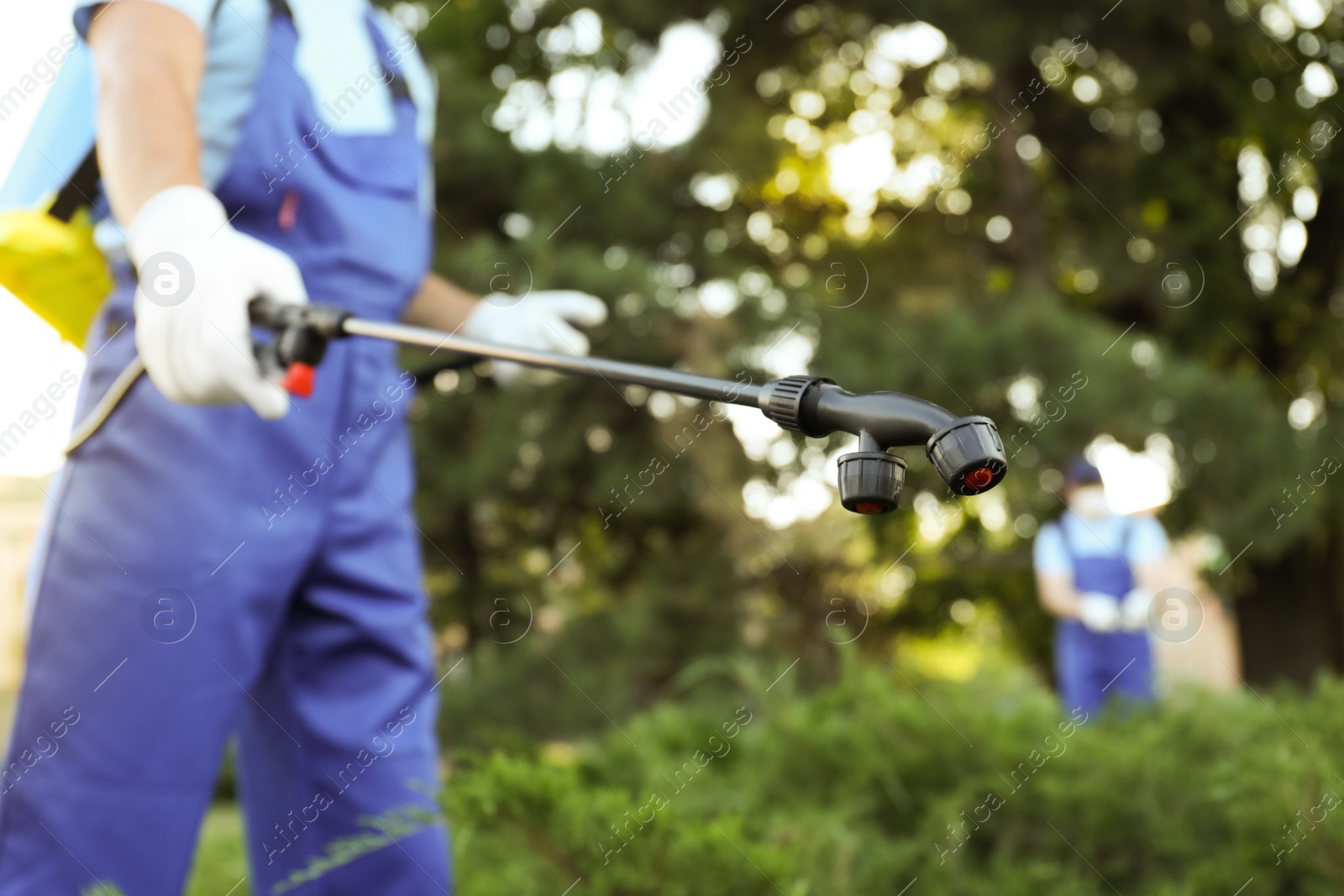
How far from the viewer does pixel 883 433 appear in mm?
800

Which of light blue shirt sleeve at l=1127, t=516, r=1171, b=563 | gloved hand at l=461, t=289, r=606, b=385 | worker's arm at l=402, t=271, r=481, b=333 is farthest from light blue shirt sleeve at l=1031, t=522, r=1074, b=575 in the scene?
worker's arm at l=402, t=271, r=481, b=333

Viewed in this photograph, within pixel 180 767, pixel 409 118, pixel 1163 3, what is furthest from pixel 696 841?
pixel 1163 3

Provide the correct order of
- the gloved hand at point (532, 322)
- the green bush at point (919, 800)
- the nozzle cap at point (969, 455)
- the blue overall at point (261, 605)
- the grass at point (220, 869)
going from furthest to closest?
the grass at point (220, 869) → the gloved hand at point (532, 322) → the green bush at point (919, 800) → the blue overall at point (261, 605) → the nozzle cap at point (969, 455)

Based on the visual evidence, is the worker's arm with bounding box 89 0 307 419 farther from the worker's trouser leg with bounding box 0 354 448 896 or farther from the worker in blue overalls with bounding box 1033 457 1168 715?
the worker in blue overalls with bounding box 1033 457 1168 715

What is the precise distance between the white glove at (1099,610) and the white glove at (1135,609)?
0.08ft

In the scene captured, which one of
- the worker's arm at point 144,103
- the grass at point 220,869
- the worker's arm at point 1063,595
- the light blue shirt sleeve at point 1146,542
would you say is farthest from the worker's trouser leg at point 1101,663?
the worker's arm at point 144,103

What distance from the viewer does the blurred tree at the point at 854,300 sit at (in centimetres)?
403

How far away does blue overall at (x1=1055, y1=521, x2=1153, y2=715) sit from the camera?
12.7ft

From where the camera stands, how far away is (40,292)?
1.38 metres

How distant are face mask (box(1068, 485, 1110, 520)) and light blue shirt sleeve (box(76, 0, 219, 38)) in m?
3.32

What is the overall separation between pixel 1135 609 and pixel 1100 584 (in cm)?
14

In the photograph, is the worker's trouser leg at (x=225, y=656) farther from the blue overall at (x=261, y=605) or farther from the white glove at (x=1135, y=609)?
the white glove at (x=1135, y=609)

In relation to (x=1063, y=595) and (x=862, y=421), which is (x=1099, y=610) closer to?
(x=1063, y=595)

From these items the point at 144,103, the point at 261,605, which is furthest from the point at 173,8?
the point at 261,605
